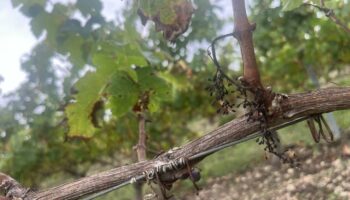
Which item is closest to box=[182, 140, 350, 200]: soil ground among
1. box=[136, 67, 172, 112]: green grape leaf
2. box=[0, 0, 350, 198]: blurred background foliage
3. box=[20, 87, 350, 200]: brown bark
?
box=[0, 0, 350, 198]: blurred background foliage

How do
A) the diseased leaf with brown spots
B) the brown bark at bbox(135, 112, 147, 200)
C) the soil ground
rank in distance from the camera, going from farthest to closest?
1. the soil ground
2. the diseased leaf with brown spots
3. the brown bark at bbox(135, 112, 147, 200)

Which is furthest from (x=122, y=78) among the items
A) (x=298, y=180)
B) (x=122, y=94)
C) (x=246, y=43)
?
(x=298, y=180)

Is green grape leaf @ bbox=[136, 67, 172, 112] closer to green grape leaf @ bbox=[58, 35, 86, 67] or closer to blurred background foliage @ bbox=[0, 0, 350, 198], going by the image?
blurred background foliage @ bbox=[0, 0, 350, 198]

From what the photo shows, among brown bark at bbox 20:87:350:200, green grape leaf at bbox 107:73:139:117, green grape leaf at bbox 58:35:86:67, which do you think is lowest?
brown bark at bbox 20:87:350:200

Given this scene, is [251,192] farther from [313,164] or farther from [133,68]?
[133,68]

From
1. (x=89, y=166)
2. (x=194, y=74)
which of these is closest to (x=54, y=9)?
(x=194, y=74)

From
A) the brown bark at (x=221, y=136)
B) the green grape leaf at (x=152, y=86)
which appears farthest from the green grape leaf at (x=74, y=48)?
the brown bark at (x=221, y=136)

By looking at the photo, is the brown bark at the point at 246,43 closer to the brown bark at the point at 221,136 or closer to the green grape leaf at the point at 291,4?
the brown bark at the point at 221,136
